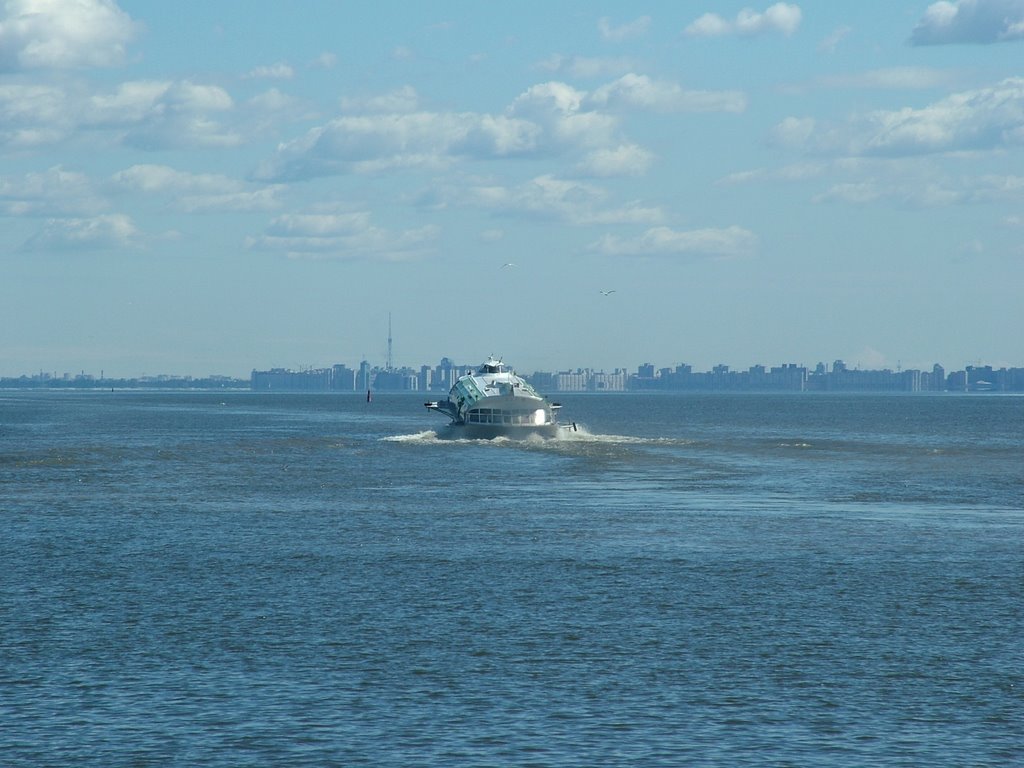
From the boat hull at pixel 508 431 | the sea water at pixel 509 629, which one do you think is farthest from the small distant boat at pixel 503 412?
the sea water at pixel 509 629

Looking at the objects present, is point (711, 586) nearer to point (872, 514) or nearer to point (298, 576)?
point (298, 576)

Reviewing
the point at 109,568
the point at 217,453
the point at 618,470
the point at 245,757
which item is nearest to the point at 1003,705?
the point at 245,757

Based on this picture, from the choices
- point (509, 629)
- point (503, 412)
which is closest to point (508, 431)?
point (503, 412)

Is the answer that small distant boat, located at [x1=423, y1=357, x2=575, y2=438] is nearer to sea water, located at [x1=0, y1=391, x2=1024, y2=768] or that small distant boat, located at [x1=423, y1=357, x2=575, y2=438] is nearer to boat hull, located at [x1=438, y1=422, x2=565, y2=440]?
boat hull, located at [x1=438, y1=422, x2=565, y2=440]

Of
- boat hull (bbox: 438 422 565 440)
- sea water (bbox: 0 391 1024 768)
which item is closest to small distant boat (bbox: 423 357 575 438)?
boat hull (bbox: 438 422 565 440)

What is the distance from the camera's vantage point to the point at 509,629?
45.4m

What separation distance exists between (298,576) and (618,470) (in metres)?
68.2

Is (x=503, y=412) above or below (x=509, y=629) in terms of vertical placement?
above

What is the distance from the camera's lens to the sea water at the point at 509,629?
32.9 m

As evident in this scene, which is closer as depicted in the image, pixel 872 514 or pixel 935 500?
pixel 872 514

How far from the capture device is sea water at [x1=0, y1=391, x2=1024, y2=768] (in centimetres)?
3294

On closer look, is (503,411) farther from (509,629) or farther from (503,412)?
(509,629)

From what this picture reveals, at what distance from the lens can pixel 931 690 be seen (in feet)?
122

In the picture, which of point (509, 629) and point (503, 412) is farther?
point (503, 412)
